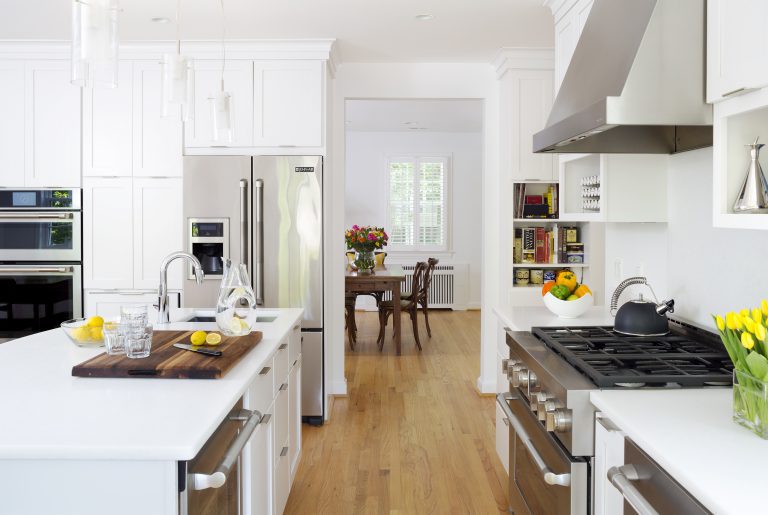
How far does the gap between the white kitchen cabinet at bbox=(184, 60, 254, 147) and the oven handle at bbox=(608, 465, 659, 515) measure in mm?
3344

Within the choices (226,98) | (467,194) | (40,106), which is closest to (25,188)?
(40,106)

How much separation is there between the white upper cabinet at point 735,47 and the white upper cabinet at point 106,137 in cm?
363

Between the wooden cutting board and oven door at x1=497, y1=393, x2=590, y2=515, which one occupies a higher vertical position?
the wooden cutting board

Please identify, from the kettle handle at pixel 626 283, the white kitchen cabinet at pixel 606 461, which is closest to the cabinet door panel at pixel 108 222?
the kettle handle at pixel 626 283

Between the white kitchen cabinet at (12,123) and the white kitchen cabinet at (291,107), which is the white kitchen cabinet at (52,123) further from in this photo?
the white kitchen cabinet at (291,107)

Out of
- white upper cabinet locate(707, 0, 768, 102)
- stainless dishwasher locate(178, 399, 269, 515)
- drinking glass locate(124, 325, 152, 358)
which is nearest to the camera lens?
stainless dishwasher locate(178, 399, 269, 515)

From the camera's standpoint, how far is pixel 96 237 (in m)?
4.28

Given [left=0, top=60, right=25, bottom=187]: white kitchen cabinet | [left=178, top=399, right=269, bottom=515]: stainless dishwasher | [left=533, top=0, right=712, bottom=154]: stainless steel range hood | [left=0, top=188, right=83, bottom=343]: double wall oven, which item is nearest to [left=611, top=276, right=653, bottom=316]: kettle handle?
[left=533, top=0, right=712, bottom=154]: stainless steel range hood

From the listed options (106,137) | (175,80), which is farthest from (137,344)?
(106,137)

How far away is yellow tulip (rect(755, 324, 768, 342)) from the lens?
1.32 metres

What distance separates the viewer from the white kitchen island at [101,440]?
4.34ft

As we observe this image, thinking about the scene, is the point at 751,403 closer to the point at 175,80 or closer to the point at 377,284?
the point at 175,80

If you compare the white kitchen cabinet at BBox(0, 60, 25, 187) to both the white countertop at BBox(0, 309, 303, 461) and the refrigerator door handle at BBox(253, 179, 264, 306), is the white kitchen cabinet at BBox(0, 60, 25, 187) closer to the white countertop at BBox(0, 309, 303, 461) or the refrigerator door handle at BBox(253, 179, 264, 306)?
the refrigerator door handle at BBox(253, 179, 264, 306)

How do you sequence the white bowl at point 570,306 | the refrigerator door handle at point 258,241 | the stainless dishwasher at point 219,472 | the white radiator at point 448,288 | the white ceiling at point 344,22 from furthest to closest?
the white radiator at point 448,288 < the refrigerator door handle at point 258,241 < the white ceiling at point 344,22 < the white bowl at point 570,306 < the stainless dishwasher at point 219,472
